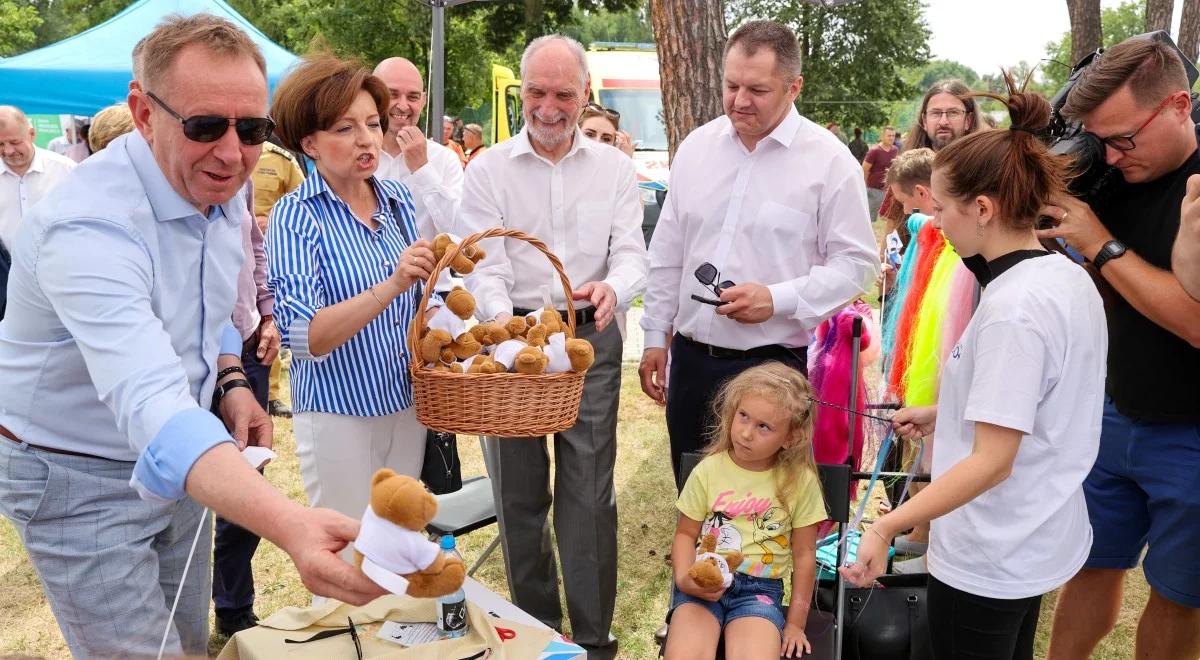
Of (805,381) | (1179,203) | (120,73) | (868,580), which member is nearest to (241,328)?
(805,381)

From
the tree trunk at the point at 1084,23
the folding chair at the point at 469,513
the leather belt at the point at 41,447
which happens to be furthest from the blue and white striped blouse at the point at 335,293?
the tree trunk at the point at 1084,23

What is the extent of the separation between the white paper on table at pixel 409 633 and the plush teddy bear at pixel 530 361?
2.40ft

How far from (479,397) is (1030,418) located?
139 cm

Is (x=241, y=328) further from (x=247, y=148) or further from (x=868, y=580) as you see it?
(x=868, y=580)

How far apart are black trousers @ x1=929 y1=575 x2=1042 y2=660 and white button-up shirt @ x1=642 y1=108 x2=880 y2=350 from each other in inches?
45.5

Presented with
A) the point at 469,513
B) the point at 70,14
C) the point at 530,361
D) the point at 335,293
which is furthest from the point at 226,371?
the point at 70,14

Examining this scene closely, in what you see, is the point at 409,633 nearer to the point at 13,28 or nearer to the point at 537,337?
the point at 537,337

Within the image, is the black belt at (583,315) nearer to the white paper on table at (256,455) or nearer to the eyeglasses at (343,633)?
the eyeglasses at (343,633)

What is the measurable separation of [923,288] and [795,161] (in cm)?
100

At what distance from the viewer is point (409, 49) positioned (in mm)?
30328

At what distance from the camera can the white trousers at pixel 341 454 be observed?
277 cm

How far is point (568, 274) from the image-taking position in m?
3.44

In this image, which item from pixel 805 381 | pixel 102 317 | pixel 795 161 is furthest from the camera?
pixel 795 161

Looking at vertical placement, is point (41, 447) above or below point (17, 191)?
below
